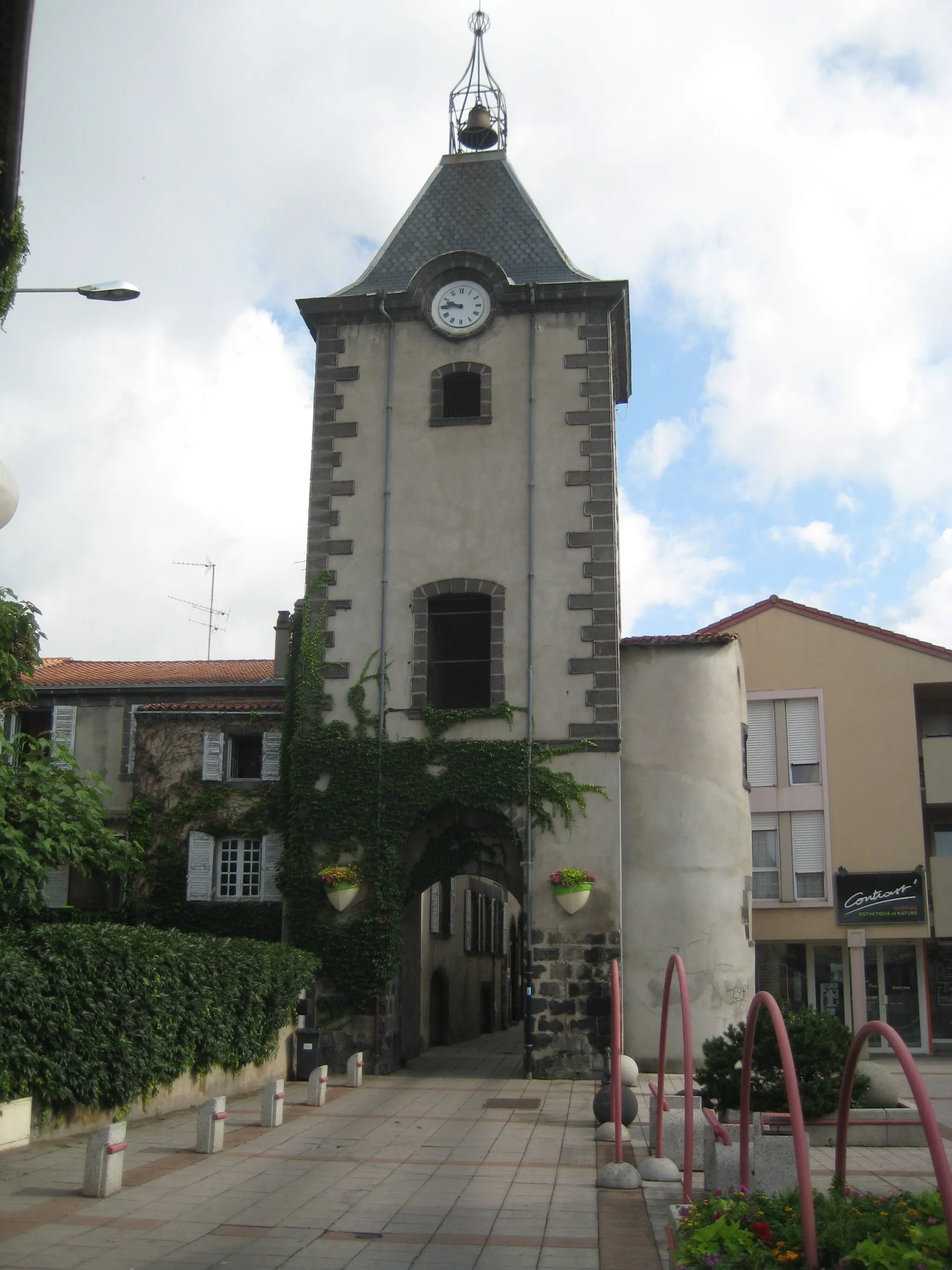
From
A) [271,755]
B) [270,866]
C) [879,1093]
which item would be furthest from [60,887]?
[879,1093]

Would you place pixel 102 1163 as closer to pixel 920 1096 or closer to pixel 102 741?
pixel 920 1096

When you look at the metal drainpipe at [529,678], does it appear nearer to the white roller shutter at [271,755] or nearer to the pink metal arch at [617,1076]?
the white roller shutter at [271,755]

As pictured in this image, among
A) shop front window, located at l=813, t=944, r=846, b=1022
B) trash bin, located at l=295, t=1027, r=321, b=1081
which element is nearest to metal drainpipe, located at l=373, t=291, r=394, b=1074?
trash bin, located at l=295, t=1027, r=321, b=1081

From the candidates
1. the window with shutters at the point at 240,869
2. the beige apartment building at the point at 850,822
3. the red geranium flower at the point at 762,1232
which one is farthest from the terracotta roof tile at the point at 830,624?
the red geranium flower at the point at 762,1232

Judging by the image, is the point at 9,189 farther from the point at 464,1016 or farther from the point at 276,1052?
the point at 464,1016

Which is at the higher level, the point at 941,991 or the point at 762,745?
the point at 762,745

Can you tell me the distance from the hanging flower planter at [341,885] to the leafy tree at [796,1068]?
768cm

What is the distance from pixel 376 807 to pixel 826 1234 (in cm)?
1415

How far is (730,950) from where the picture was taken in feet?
65.9

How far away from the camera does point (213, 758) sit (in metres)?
24.1

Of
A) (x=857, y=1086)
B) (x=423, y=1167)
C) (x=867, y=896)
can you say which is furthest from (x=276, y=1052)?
(x=867, y=896)

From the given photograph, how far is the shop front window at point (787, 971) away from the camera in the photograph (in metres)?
29.2

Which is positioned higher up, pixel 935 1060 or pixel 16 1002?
pixel 16 1002

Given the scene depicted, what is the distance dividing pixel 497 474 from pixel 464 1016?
14.4 metres
